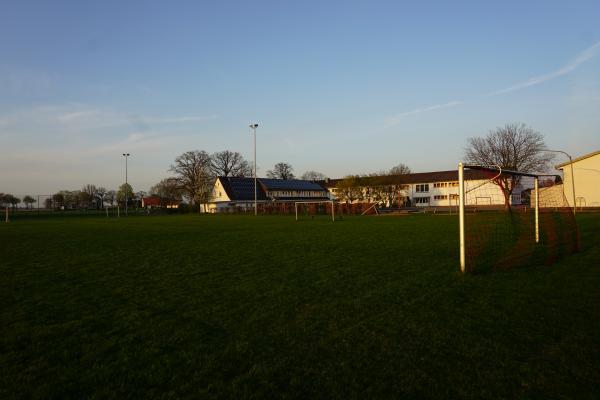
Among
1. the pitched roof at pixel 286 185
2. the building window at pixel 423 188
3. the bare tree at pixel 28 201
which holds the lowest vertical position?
the bare tree at pixel 28 201

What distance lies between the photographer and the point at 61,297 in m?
6.47

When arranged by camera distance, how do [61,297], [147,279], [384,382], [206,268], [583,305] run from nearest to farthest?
[384,382]
[583,305]
[61,297]
[147,279]
[206,268]

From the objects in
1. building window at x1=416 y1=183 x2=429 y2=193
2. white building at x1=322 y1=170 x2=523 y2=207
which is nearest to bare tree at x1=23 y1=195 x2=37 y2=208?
white building at x1=322 y1=170 x2=523 y2=207

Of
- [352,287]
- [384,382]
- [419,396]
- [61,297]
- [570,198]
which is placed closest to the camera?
[419,396]

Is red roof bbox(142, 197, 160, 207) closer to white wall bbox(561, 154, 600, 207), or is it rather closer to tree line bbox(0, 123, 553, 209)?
tree line bbox(0, 123, 553, 209)

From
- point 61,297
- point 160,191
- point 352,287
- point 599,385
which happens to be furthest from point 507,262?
point 160,191

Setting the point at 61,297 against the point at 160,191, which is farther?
the point at 160,191

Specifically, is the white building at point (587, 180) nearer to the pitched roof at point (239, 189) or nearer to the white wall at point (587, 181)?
the white wall at point (587, 181)

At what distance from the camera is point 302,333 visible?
4621 mm

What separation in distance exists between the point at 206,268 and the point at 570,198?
47.5 metres

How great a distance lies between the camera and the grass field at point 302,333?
133 inches

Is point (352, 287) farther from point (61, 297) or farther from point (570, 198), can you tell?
point (570, 198)

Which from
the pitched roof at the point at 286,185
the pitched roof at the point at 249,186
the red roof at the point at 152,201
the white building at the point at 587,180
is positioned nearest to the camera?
the white building at the point at 587,180

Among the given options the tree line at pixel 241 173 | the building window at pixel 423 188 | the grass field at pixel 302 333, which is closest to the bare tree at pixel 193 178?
the tree line at pixel 241 173
